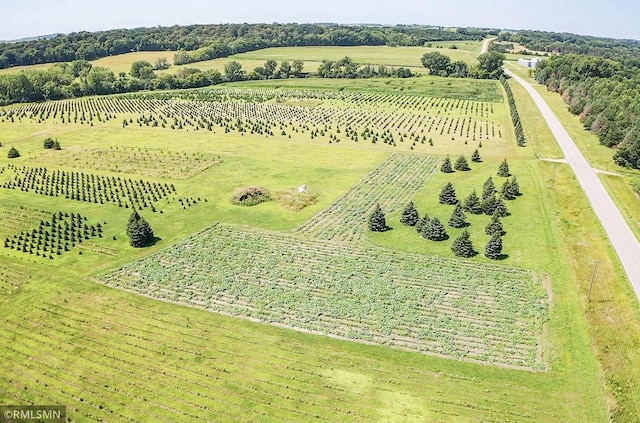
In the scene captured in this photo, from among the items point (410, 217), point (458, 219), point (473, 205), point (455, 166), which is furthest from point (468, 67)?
point (410, 217)

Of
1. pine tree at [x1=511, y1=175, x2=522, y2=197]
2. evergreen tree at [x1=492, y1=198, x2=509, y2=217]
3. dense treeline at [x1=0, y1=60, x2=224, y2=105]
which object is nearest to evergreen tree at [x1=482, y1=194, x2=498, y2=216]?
evergreen tree at [x1=492, y1=198, x2=509, y2=217]

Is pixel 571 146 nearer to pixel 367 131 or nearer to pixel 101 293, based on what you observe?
pixel 367 131

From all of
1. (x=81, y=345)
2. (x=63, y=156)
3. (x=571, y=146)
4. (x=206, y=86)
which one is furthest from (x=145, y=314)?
(x=206, y=86)

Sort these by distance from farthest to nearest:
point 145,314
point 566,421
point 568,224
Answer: point 568,224 < point 145,314 < point 566,421

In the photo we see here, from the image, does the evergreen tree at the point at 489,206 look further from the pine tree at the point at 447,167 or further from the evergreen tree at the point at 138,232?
the evergreen tree at the point at 138,232

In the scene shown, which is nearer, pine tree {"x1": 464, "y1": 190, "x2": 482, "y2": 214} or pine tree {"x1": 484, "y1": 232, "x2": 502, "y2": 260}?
pine tree {"x1": 484, "y1": 232, "x2": 502, "y2": 260}

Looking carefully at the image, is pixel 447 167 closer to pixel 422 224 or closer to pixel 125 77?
pixel 422 224

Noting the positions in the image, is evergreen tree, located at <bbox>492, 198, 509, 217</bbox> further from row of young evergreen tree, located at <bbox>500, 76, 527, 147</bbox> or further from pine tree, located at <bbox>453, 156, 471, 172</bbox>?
row of young evergreen tree, located at <bbox>500, 76, 527, 147</bbox>
